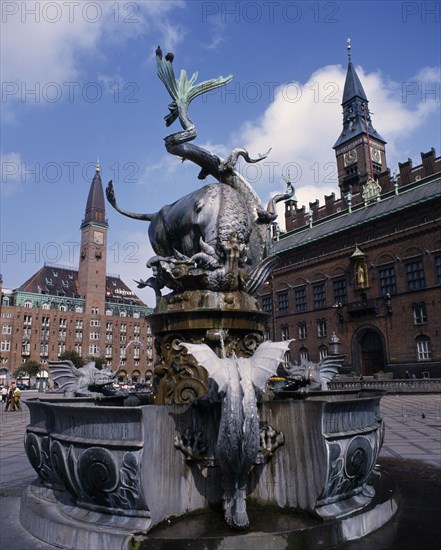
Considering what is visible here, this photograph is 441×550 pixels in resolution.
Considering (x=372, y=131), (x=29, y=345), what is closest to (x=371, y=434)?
(x=372, y=131)

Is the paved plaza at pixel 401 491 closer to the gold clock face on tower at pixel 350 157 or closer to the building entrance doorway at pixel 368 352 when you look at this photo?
the building entrance doorway at pixel 368 352

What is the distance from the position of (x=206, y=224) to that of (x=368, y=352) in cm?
3955

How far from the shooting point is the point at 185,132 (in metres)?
7.57

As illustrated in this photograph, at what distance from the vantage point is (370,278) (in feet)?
140

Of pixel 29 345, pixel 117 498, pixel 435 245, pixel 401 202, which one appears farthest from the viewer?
pixel 29 345

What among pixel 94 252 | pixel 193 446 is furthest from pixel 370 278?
pixel 94 252

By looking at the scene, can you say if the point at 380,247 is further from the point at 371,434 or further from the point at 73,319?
the point at 73,319

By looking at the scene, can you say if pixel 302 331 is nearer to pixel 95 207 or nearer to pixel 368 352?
pixel 368 352

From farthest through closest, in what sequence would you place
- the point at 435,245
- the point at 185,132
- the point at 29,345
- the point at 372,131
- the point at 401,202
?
1. the point at 29,345
2. the point at 372,131
3. the point at 401,202
4. the point at 435,245
5. the point at 185,132

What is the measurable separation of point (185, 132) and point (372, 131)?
233 feet

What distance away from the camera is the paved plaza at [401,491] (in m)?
3.64

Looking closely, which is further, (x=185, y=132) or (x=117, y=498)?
(x=185, y=132)

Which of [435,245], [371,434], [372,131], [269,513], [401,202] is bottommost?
[269,513]

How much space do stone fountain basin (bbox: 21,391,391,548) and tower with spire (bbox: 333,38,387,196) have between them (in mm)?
63983
